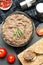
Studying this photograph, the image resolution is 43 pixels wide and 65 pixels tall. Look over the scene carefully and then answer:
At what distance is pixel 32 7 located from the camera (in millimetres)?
2482

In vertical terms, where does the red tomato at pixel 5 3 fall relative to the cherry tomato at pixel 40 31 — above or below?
above

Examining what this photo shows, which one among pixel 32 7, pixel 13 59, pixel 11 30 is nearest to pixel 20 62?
pixel 13 59

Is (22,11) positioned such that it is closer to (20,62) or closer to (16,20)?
(16,20)

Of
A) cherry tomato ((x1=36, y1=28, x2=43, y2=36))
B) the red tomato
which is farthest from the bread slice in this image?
the red tomato

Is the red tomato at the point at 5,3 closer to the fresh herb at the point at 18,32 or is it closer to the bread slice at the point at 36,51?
the fresh herb at the point at 18,32

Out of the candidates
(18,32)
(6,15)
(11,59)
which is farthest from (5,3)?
(11,59)

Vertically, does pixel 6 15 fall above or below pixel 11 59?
above

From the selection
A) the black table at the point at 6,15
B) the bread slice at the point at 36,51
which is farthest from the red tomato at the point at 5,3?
the bread slice at the point at 36,51

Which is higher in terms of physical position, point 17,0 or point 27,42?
point 17,0

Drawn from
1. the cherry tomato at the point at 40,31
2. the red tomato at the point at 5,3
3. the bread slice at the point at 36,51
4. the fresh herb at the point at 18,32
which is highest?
the red tomato at the point at 5,3

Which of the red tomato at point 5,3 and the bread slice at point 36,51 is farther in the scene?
the red tomato at point 5,3

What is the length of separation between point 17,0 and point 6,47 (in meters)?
0.33

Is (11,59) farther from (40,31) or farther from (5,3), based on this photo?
(5,3)

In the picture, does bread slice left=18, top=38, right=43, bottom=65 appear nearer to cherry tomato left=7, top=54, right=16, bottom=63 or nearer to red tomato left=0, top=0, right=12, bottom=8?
cherry tomato left=7, top=54, right=16, bottom=63
